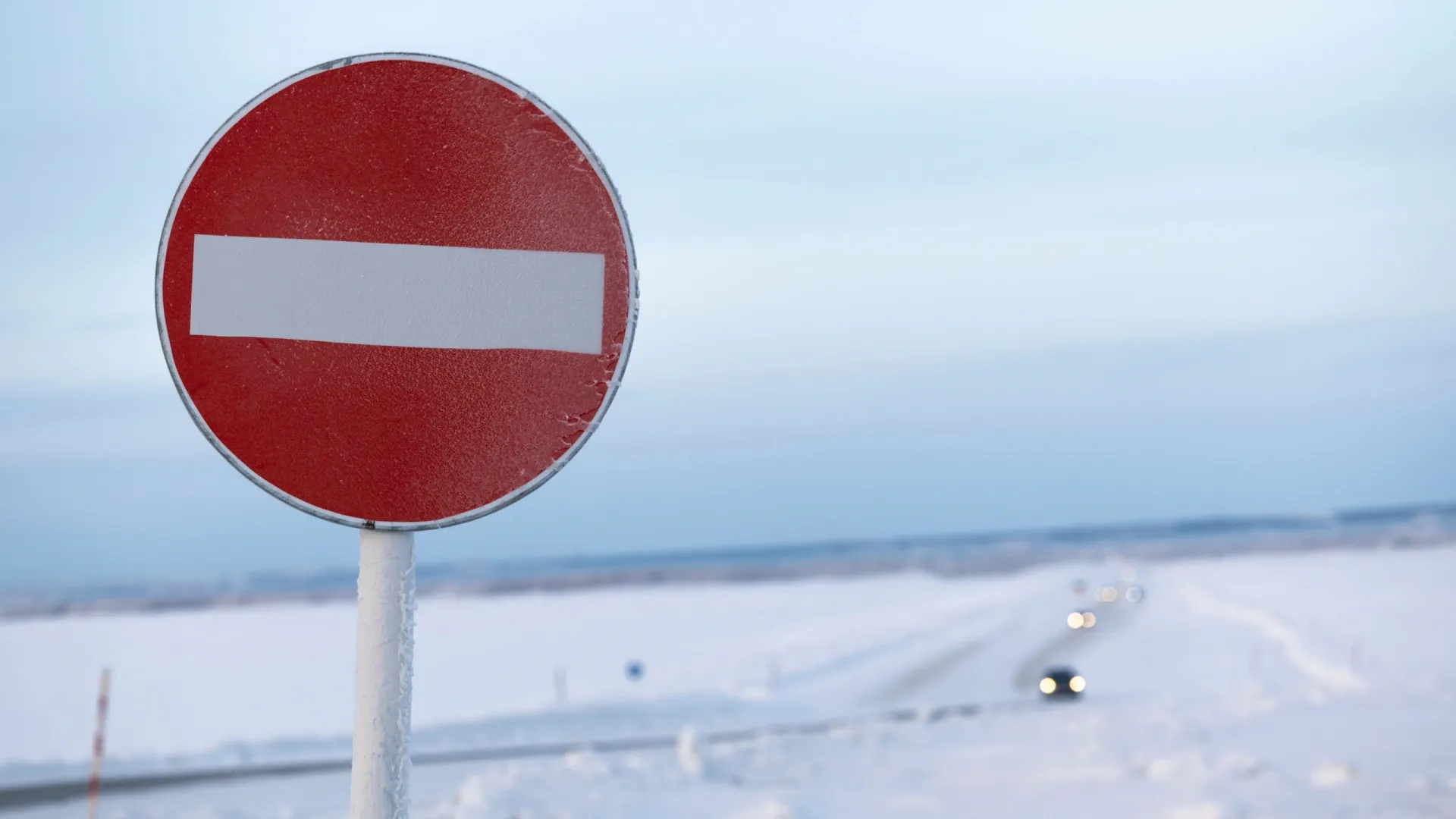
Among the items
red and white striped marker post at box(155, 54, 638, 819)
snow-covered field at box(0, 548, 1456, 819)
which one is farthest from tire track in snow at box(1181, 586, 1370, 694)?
red and white striped marker post at box(155, 54, 638, 819)

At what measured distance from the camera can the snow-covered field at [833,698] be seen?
28.6 feet

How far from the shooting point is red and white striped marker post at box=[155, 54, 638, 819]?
1443 mm

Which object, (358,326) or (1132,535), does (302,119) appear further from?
(1132,535)

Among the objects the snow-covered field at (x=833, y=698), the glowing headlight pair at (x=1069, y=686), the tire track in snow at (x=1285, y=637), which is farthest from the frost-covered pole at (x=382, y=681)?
the glowing headlight pair at (x=1069, y=686)

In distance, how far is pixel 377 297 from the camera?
57.1 inches

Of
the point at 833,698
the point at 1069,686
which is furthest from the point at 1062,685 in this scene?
the point at 833,698

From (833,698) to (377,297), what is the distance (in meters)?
25.2

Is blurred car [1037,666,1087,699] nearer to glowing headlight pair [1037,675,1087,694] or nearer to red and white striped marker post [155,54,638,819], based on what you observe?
glowing headlight pair [1037,675,1087,694]

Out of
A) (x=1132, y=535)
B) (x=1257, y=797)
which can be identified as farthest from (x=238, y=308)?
(x=1132, y=535)

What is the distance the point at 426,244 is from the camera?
1.47 metres

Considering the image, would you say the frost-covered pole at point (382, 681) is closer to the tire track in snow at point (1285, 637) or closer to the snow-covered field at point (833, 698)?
the snow-covered field at point (833, 698)

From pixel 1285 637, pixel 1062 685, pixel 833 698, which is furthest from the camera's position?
pixel 1285 637

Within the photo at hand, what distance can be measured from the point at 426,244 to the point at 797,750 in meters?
11.0

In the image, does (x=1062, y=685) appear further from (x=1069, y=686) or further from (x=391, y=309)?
(x=391, y=309)
